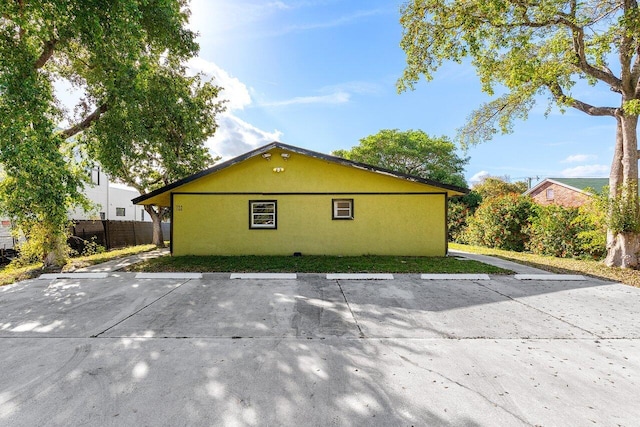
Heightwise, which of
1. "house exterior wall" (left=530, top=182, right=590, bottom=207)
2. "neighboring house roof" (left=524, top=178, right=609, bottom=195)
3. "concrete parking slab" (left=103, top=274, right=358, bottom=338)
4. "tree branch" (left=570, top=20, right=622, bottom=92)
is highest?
"tree branch" (left=570, top=20, right=622, bottom=92)

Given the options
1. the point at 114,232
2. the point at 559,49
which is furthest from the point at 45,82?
the point at 559,49

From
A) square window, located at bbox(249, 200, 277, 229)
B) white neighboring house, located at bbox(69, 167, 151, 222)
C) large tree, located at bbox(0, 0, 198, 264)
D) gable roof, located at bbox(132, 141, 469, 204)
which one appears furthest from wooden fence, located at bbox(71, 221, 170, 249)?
square window, located at bbox(249, 200, 277, 229)

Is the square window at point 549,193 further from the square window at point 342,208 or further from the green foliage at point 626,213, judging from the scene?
the square window at point 342,208

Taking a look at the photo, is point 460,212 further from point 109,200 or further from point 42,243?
point 109,200

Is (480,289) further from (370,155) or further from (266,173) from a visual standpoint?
(370,155)

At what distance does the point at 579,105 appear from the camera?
30.6ft

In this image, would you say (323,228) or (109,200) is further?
(109,200)

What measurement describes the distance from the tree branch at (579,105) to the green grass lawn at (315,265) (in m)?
5.89

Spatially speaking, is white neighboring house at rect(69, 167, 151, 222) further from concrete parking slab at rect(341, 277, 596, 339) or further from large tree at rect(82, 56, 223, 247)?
concrete parking slab at rect(341, 277, 596, 339)

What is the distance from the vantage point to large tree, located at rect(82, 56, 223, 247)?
9641 mm

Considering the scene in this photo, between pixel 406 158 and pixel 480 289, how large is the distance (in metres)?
20.5

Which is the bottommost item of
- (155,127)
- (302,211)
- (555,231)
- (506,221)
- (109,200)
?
(555,231)

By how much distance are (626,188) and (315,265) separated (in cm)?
938

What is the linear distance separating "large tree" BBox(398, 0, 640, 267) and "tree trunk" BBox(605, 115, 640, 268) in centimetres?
2
